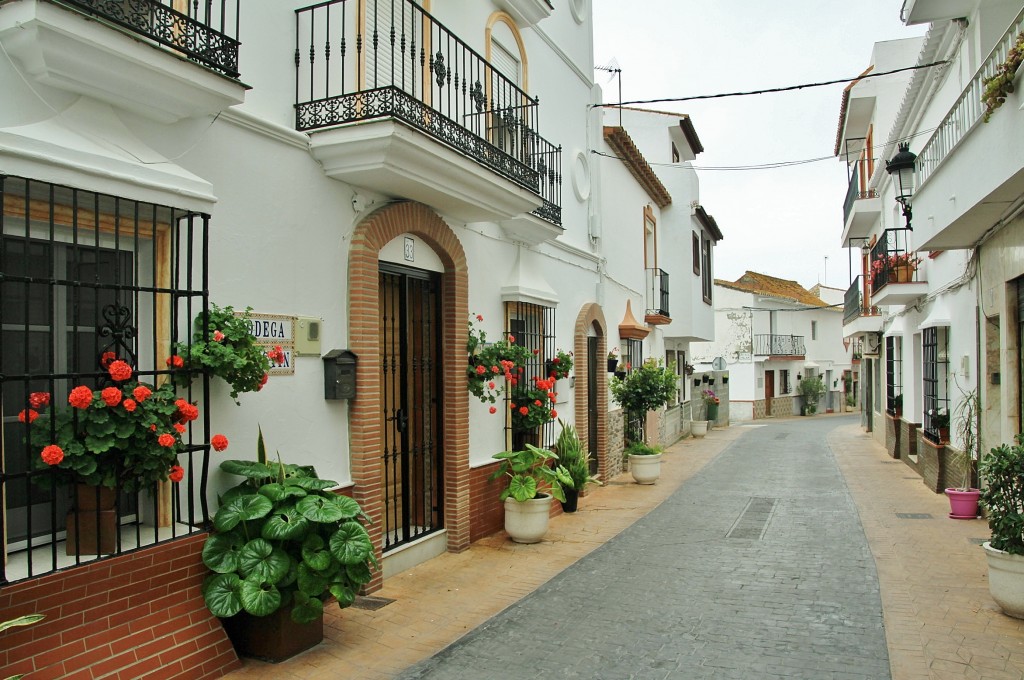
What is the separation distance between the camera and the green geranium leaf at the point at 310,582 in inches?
175

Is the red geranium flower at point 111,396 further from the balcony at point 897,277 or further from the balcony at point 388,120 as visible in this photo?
the balcony at point 897,277

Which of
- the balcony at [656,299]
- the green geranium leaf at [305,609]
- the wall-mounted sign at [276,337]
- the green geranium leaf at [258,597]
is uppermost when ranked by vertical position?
the balcony at [656,299]

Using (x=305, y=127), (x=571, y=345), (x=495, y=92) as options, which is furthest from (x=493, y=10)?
(x=571, y=345)

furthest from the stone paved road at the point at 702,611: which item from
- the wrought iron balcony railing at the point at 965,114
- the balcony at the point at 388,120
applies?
the wrought iron balcony railing at the point at 965,114

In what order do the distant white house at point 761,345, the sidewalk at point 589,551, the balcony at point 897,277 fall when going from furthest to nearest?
the distant white house at point 761,345 < the balcony at point 897,277 < the sidewalk at point 589,551

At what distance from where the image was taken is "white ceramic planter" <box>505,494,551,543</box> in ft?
26.0

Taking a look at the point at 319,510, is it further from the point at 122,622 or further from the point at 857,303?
the point at 857,303

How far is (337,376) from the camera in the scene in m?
5.77

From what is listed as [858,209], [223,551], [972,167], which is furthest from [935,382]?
[223,551]

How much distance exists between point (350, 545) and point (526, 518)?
3621 millimetres

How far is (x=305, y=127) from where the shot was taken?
5.60 metres

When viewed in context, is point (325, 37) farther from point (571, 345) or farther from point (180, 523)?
point (571, 345)

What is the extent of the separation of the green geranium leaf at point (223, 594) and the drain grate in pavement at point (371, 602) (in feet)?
5.31

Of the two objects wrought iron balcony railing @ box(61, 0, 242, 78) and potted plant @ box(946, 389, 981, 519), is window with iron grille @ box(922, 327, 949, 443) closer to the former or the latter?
potted plant @ box(946, 389, 981, 519)
